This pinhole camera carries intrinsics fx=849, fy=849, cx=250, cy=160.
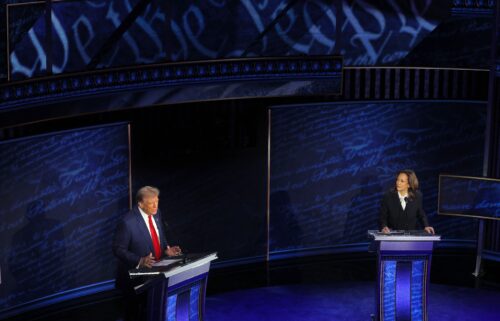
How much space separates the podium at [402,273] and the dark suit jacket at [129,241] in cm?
218

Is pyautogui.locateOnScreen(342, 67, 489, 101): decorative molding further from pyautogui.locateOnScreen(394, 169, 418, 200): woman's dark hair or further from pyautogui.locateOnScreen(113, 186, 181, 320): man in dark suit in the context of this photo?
pyautogui.locateOnScreen(113, 186, 181, 320): man in dark suit

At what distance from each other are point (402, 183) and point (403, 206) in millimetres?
258

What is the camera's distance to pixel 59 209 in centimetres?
922

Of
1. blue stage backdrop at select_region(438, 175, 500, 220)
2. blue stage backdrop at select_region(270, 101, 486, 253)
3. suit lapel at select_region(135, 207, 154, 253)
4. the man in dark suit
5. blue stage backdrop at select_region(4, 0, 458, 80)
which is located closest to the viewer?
the man in dark suit

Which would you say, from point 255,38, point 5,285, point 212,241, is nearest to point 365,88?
point 255,38

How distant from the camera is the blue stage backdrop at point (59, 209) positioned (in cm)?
873

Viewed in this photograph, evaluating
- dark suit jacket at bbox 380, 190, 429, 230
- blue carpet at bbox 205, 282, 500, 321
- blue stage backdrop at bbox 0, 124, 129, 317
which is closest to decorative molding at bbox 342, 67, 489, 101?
dark suit jacket at bbox 380, 190, 429, 230

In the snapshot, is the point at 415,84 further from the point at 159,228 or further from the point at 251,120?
the point at 159,228

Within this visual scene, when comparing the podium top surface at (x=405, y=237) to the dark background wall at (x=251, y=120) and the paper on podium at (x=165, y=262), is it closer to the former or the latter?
the paper on podium at (x=165, y=262)

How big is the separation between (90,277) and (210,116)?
7.78 feet

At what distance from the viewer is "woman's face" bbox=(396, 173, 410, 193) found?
8.86 m

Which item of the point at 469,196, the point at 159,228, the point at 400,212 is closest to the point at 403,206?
the point at 400,212

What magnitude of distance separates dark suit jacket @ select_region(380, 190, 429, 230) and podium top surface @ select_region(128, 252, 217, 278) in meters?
2.50

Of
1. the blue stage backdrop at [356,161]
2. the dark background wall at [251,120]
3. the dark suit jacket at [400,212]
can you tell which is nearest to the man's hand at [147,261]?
the dark background wall at [251,120]
